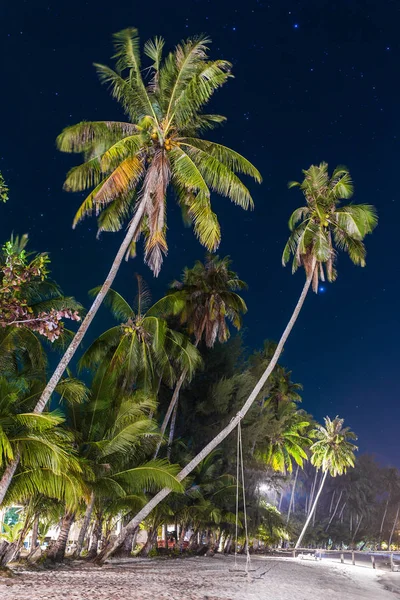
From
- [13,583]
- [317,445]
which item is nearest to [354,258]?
[13,583]

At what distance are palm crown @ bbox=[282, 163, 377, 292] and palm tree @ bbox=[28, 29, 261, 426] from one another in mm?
5167

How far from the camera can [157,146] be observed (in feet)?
46.8

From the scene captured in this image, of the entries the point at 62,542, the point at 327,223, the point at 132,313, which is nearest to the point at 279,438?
the point at 132,313

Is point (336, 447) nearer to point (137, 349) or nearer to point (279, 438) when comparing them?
point (279, 438)

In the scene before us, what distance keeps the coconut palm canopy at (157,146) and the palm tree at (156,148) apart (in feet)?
0.09

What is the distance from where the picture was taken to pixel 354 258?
19969 millimetres

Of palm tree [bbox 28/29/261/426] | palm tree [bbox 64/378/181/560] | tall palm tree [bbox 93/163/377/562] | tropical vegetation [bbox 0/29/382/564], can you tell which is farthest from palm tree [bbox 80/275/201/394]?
palm tree [bbox 28/29/261/426]

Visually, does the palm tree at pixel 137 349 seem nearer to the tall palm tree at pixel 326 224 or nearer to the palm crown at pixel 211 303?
the palm crown at pixel 211 303

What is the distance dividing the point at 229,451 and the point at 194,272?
36.0ft

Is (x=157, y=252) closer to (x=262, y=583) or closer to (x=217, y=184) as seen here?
(x=217, y=184)

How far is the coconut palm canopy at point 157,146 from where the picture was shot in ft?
45.1

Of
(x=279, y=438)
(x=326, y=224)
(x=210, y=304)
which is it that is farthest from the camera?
(x=279, y=438)

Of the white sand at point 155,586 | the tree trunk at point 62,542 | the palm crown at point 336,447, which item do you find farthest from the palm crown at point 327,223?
the palm crown at point 336,447

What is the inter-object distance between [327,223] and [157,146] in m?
8.01
